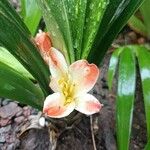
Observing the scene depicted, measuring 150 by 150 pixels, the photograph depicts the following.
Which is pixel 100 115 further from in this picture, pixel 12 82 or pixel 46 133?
pixel 12 82

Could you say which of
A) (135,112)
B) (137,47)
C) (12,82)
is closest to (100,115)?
(135,112)

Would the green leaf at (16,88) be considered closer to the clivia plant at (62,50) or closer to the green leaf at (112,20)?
the clivia plant at (62,50)

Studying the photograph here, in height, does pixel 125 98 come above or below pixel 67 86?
below

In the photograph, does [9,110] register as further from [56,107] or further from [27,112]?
[56,107]

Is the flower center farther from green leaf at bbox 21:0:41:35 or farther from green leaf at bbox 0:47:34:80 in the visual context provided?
green leaf at bbox 21:0:41:35

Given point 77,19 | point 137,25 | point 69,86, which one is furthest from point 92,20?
point 137,25

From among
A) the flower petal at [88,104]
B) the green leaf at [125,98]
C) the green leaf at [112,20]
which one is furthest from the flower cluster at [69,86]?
the green leaf at [125,98]
